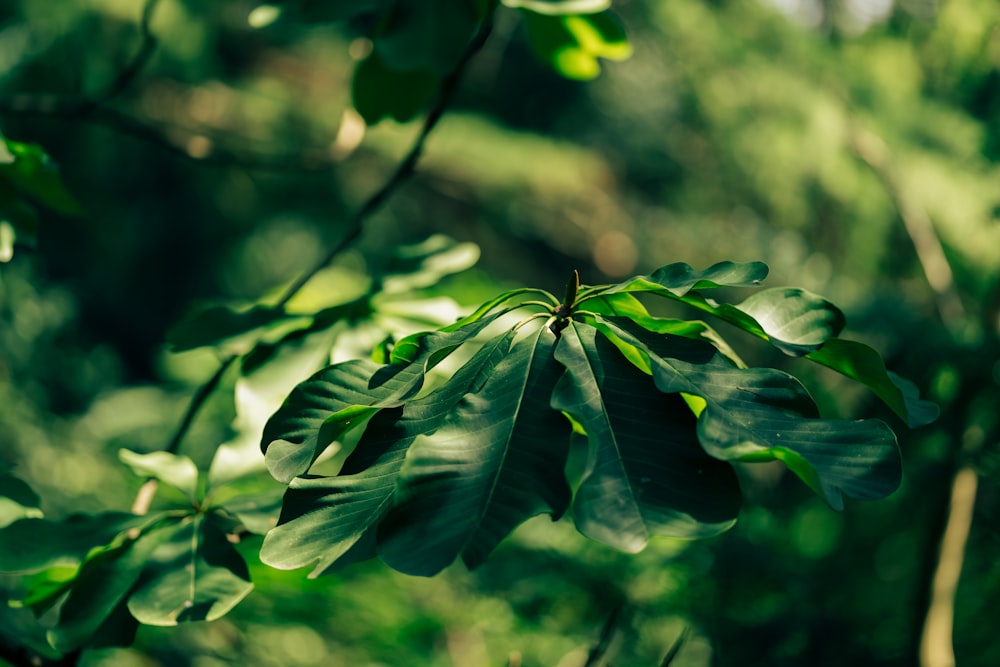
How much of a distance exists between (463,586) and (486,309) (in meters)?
0.89

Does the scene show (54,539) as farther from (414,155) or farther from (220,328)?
(414,155)

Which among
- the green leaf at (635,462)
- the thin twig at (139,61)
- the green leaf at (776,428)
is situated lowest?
the thin twig at (139,61)

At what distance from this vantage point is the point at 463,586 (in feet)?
4.07

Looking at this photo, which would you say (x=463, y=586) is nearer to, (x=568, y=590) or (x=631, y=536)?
(x=568, y=590)

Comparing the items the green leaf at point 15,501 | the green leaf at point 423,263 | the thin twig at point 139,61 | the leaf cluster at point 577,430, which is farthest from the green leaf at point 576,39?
the green leaf at point 15,501

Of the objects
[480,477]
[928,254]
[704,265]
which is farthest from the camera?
[704,265]

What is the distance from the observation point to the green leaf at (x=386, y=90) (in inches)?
28.2

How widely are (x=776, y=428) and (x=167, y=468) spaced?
1.37 feet

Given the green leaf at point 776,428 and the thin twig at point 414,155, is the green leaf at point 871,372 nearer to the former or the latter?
the green leaf at point 776,428

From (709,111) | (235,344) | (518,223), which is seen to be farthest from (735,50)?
(518,223)

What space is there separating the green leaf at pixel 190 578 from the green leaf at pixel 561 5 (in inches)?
16.4

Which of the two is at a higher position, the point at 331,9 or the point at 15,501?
the point at 331,9

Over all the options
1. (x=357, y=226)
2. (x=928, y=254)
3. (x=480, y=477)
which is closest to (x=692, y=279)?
(x=480, y=477)

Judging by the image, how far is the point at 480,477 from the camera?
1.14ft
